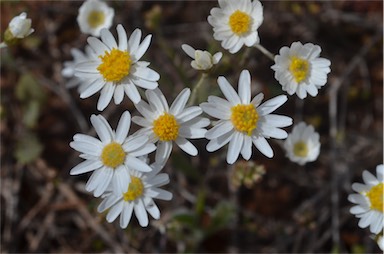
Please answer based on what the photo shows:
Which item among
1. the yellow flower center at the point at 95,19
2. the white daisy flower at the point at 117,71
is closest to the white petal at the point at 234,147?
the white daisy flower at the point at 117,71

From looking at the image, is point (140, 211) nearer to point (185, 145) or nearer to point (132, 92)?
point (185, 145)

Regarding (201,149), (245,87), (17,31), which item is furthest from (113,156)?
(201,149)

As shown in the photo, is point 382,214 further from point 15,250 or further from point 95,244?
point 15,250

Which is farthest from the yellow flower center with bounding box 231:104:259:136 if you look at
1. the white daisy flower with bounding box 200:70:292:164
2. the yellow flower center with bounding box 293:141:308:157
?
the yellow flower center with bounding box 293:141:308:157

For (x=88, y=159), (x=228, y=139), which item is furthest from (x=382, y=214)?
(x=88, y=159)

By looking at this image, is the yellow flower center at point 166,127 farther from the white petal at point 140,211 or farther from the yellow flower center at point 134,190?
the white petal at point 140,211

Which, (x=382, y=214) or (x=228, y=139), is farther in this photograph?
(x=382, y=214)

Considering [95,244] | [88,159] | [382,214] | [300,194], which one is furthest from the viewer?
[300,194]

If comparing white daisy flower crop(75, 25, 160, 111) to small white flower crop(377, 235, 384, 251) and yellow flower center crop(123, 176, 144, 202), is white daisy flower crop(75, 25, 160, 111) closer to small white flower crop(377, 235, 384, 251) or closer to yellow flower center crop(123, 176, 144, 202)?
yellow flower center crop(123, 176, 144, 202)
